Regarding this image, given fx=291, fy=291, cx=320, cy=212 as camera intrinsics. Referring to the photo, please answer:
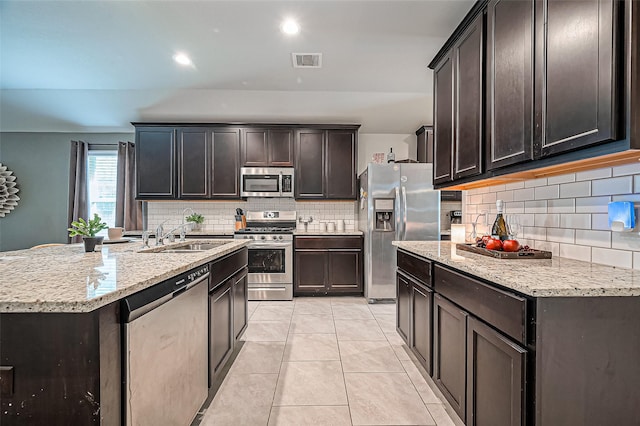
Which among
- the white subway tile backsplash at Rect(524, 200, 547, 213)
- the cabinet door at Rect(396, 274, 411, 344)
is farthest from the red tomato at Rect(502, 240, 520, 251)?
the cabinet door at Rect(396, 274, 411, 344)

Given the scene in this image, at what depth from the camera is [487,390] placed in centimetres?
126

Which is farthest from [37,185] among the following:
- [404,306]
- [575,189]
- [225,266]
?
[575,189]

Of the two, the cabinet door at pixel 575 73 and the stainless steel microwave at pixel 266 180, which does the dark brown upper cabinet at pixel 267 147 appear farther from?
the cabinet door at pixel 575 73

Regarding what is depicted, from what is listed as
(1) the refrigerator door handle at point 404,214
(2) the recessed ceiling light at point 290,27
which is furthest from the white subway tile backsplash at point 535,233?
(2) the recessed ceiling light at point 290,27

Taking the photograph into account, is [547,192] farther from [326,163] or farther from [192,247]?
[326,163]

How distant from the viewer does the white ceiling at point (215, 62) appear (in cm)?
229

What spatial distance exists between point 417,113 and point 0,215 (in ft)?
21.6

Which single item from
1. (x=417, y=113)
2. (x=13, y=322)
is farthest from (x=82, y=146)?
(x=417, y=113)

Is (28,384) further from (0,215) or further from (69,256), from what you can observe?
(0,215)

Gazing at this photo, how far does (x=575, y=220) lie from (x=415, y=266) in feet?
3.14

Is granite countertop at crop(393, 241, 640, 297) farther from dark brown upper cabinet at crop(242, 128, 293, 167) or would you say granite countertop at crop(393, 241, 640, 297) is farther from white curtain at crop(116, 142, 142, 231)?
white curtain at crop(116, 142, 142, 231)

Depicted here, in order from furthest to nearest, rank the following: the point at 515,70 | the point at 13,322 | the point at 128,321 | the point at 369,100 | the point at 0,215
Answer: the point at 0,215 → the point at 369,100 → the point at 515,70 → the point at 128,321 → the point at 13,322

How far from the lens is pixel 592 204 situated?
1475 millimetres

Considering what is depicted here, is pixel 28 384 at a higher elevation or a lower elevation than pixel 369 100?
lower
